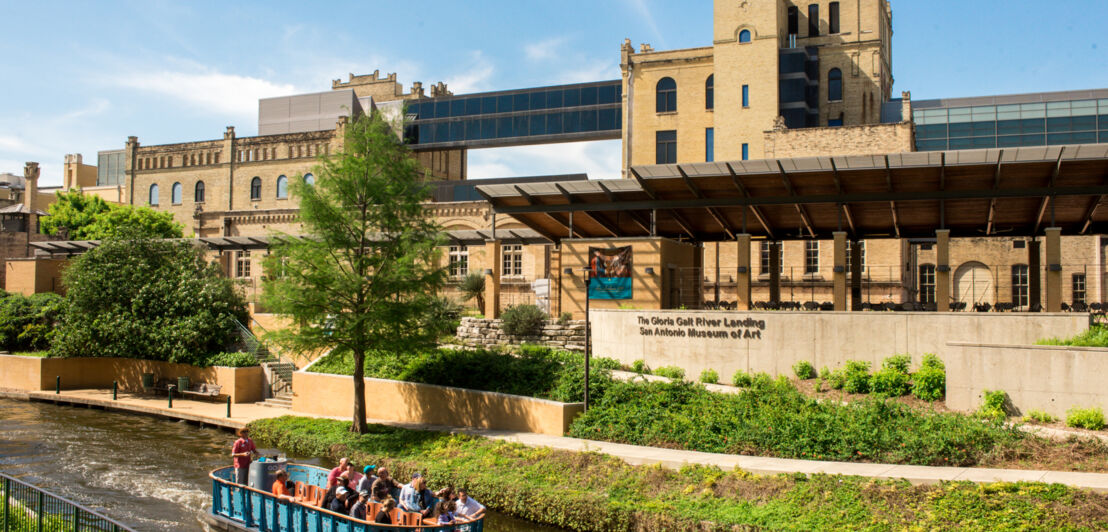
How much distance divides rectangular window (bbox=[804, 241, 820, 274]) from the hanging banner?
58.9ft

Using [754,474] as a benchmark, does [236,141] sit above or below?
above

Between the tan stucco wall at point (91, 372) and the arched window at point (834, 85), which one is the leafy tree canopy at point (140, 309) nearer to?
the tan stucco wall at point (91, 372)

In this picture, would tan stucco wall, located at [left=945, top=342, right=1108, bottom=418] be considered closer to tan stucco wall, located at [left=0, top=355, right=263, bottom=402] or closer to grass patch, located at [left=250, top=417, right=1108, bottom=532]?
grass patch, located at [left=250, top=417, right=1108, bottom=532]

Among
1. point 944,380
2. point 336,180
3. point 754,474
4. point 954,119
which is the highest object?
point 954,119

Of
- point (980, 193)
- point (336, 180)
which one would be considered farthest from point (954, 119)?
point (336, 180)

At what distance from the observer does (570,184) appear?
Result: 29062mm

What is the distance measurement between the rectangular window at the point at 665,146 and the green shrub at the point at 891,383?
31.1 metres

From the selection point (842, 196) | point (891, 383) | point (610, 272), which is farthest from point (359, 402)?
point (842, 196)

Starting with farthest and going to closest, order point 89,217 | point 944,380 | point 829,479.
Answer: point 89,217, point 944,380, point 829,479

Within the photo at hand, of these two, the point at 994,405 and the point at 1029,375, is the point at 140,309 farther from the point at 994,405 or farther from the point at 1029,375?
the point at 1029,375

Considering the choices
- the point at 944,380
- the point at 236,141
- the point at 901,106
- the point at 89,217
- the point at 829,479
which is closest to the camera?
the point at 829,479

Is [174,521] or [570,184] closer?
[174,521]

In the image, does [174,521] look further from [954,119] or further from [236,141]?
[236,141]

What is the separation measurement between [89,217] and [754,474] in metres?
54.8
